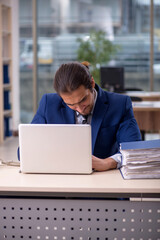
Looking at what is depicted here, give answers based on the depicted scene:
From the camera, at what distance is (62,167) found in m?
2.27

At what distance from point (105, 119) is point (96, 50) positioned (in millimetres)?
6051

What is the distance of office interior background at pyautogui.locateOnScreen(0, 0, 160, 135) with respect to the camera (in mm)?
8727

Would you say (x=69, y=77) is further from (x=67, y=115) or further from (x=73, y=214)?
(x=73, y=214)

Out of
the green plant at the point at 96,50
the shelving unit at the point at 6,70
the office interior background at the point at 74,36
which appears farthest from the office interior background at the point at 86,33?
the shelving unit at the point at 6,70

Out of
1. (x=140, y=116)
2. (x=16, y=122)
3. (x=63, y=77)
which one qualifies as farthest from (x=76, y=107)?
(x=16, y=122)

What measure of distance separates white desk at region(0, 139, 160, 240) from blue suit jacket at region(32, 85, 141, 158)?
0.45m

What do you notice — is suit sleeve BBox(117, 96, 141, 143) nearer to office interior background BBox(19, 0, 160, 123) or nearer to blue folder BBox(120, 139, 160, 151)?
blue folder BBox(120, 139, 160, 151)

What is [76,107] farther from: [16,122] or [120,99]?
[16,122]

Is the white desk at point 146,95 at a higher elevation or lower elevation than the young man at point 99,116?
lower

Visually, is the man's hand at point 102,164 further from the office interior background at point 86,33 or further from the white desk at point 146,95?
the office interior background at point 86,33

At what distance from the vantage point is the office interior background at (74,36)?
8.73 meters

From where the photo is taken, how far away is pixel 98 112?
2.64 metres

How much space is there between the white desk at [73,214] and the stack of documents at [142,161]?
0.05 meters

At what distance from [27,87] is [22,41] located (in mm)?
963
